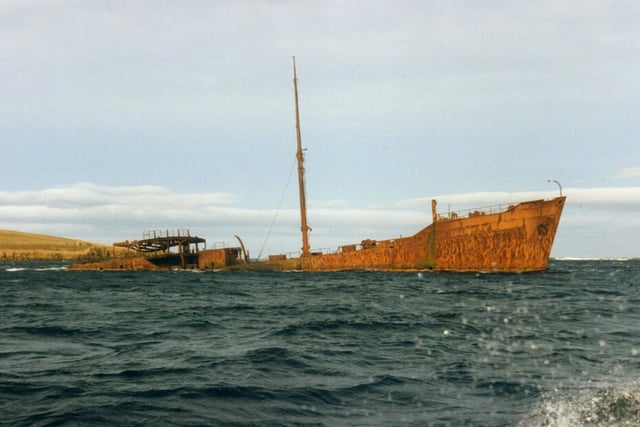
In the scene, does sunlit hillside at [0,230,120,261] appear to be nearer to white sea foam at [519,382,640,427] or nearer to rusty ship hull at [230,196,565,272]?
rusty ship hull at [230,196,565,272]

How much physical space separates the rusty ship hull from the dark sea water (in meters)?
14.6

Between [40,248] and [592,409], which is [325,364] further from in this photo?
[40,248]

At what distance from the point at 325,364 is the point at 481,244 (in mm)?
27736

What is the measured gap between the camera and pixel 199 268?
5559cm

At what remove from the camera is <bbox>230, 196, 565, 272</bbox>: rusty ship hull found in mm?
34094

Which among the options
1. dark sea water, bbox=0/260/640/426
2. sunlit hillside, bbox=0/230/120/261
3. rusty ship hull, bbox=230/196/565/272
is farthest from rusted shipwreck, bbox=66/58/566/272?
sunlit hillside, bbox=0/230/120/261

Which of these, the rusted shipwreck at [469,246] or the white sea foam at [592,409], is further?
the rusted shipwreck at [469,246]

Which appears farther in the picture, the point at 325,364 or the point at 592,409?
the point at 325,364

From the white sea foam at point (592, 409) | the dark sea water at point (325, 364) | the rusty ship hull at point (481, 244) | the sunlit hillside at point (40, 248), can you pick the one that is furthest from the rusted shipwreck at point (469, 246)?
the sunlit hillside at point (40, 248)

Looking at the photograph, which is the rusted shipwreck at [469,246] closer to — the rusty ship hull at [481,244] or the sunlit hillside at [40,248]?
the rusty ship hull at [481,244]

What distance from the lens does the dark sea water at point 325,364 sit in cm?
702

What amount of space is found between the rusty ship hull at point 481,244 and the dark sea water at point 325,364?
47.9 feet

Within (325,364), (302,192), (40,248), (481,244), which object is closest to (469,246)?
(481,244)

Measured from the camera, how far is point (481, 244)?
117 ft
